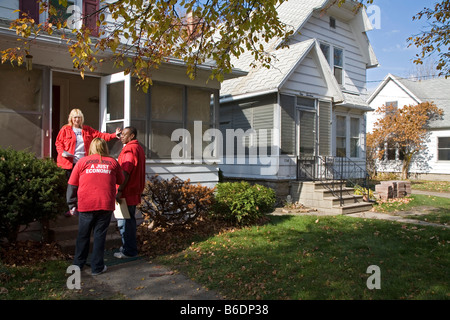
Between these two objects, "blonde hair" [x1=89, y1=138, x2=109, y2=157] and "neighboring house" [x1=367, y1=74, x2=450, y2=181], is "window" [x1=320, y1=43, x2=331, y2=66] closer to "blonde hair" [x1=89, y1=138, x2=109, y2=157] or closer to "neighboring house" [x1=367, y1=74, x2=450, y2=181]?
"neighboring house" [x1=367, y1=74, x2=450, y2=181]

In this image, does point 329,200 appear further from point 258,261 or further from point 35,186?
point 35,186

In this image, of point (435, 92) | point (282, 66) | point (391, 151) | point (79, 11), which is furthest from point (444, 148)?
point (79, 11)

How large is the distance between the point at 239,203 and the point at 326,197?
4.06m

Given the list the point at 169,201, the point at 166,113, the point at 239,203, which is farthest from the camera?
the point at 166,113

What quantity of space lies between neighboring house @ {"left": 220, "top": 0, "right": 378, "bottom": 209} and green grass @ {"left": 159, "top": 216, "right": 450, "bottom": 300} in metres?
4.30

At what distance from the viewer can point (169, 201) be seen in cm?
682

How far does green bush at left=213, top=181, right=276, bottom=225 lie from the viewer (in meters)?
7.61

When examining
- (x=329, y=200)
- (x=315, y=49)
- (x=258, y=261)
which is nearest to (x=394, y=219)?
(x=329, y=200)

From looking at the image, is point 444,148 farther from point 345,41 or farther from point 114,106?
point 114,106

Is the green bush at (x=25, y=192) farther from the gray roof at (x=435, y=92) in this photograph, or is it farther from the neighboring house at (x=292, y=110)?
the gray roof at (x=435, y=92)

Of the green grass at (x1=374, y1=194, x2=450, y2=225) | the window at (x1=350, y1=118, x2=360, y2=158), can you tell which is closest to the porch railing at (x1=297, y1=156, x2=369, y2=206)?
the green grass at (x1=374, y1=194, x2=450, y2=225)

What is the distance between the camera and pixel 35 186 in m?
5.11

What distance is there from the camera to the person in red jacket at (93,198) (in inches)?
193
